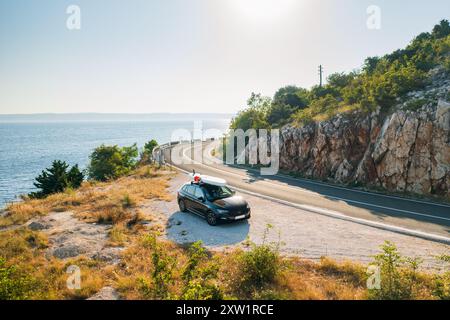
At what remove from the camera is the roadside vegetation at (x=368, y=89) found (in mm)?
21906

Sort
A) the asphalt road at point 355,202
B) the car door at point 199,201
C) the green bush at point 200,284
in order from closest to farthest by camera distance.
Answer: the green bush at point 200,284
the car door at point 199,201
the asphalt road at point 355,202

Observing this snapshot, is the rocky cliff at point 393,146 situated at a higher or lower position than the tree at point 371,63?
lower

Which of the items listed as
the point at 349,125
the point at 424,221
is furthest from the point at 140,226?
the point at 349,125

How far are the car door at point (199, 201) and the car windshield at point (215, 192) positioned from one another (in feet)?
0.83

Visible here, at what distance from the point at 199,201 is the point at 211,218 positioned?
1.13m

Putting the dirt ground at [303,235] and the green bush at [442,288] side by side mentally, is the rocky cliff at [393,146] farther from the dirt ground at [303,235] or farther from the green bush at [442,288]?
the green bush at [442,288]

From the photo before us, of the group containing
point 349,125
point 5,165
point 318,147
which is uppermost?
point 349,125

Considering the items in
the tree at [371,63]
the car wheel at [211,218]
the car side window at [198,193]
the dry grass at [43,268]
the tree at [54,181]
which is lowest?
the tree at [54,181]

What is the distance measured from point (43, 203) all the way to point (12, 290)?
42.5 feet

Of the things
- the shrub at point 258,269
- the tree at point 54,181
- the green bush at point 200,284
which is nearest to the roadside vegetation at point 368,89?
the shrub at point 258,269

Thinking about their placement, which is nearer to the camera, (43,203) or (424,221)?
(424,221)

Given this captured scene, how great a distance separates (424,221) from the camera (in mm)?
12984
